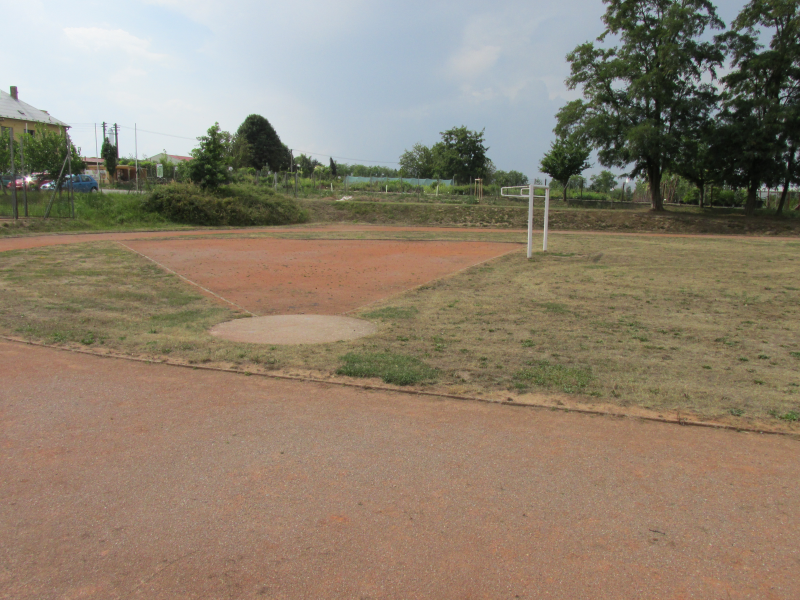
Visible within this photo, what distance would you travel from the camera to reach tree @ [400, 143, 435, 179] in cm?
8356

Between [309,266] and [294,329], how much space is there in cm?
790

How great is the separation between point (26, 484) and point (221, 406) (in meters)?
1.78

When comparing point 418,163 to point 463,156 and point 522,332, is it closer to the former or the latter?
point 463,156

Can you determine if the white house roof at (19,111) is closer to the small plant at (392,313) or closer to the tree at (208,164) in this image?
the tree at (208,164)

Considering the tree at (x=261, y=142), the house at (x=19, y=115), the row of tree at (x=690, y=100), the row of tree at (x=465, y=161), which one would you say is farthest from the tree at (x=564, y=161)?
the tree at (x=261, y=142)

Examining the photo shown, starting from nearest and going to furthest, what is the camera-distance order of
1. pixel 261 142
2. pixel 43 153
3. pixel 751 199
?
1. pixel 43 153
2. pixel 751 199
3. pixel 261 142

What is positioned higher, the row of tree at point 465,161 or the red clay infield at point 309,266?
the row of tree at point 465,161

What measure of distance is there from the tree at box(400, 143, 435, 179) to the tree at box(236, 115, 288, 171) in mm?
18166

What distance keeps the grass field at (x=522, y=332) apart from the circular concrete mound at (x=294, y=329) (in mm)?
338

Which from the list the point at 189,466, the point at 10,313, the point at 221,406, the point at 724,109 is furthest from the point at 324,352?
the point at 724,109

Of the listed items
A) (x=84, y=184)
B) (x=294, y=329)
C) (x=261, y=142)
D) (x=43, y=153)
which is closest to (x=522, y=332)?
(x=294, y=329)

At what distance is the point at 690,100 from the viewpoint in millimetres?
40469

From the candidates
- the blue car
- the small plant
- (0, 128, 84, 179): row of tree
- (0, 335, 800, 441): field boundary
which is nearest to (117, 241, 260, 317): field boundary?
the small plant

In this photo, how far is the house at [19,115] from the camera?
4592 centimetres
